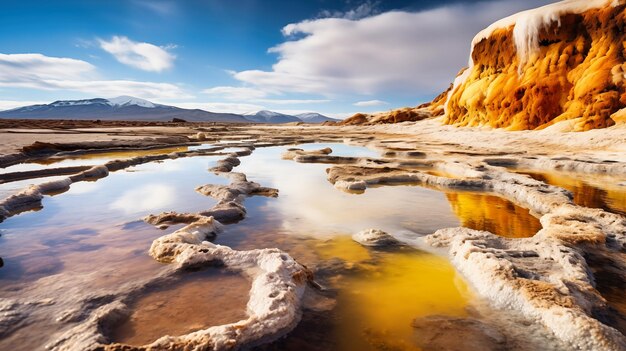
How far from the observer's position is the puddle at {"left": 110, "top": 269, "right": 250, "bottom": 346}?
2.19 meters

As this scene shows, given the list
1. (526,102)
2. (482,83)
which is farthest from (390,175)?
(482,83)

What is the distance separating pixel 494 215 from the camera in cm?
514

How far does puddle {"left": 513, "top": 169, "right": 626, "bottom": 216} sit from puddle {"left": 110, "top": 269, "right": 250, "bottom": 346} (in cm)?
573

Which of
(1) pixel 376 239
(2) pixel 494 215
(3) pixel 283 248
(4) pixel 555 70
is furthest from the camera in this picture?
(4) pixel 555 70

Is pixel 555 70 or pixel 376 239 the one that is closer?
pixel 376 239

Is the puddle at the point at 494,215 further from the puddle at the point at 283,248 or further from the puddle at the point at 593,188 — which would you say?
the puddle at the point at 593,188

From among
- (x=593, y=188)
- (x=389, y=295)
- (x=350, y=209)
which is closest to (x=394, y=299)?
(x=389, y=295)

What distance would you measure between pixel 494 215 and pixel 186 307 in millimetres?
4483

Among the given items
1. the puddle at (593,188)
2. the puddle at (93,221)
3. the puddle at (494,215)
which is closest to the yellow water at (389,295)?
the puddle at (494,215)

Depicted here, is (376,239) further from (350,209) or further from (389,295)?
(350,209)

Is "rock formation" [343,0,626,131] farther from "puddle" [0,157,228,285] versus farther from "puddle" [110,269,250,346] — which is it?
"puddle" [110,269,250,346]

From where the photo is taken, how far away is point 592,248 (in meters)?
3.61

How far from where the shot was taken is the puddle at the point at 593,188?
5.67 meters

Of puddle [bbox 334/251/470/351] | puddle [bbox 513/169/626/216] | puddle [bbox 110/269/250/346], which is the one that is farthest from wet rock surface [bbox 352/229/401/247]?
puddle [bbox 513/169/626/216]
